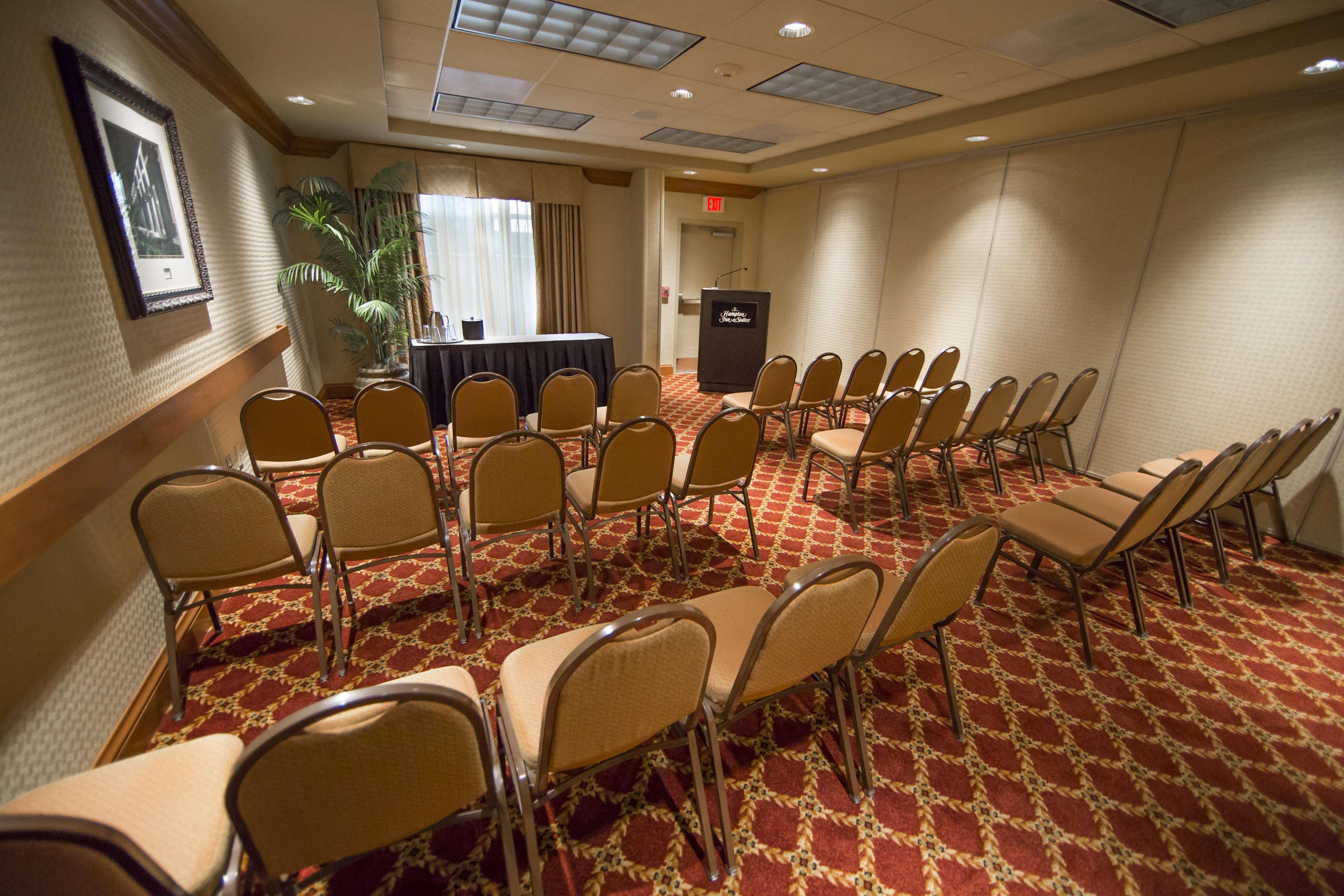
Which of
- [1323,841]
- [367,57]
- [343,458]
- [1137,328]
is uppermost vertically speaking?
[367,57]

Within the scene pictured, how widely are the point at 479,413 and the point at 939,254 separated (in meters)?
5.03

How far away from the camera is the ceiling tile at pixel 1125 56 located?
9.39ft

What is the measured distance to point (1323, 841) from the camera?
1646 mm

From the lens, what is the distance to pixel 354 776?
38.5 inches

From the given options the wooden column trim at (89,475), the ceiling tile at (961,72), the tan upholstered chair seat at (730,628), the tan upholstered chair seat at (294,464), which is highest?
the ceiling tile at (961,72)

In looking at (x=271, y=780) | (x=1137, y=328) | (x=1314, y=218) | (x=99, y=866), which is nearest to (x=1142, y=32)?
(x=1314, y=218)

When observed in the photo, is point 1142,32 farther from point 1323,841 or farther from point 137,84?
point 137,84

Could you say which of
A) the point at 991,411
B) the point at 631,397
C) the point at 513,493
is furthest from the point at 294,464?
the point at 991,411

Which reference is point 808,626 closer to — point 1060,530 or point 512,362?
point 1060,530

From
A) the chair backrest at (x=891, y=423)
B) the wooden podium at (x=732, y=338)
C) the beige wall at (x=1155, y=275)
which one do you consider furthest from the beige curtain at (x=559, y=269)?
the chair backrest at (x=891, y=423)

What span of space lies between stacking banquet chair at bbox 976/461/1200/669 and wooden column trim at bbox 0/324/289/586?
3.02 m

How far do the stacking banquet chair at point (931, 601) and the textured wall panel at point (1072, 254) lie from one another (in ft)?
12.5

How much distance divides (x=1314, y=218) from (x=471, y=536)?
5259mm

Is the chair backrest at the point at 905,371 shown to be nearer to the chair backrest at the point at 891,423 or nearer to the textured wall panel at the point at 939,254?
the textured wall panel at the point at 939,254
